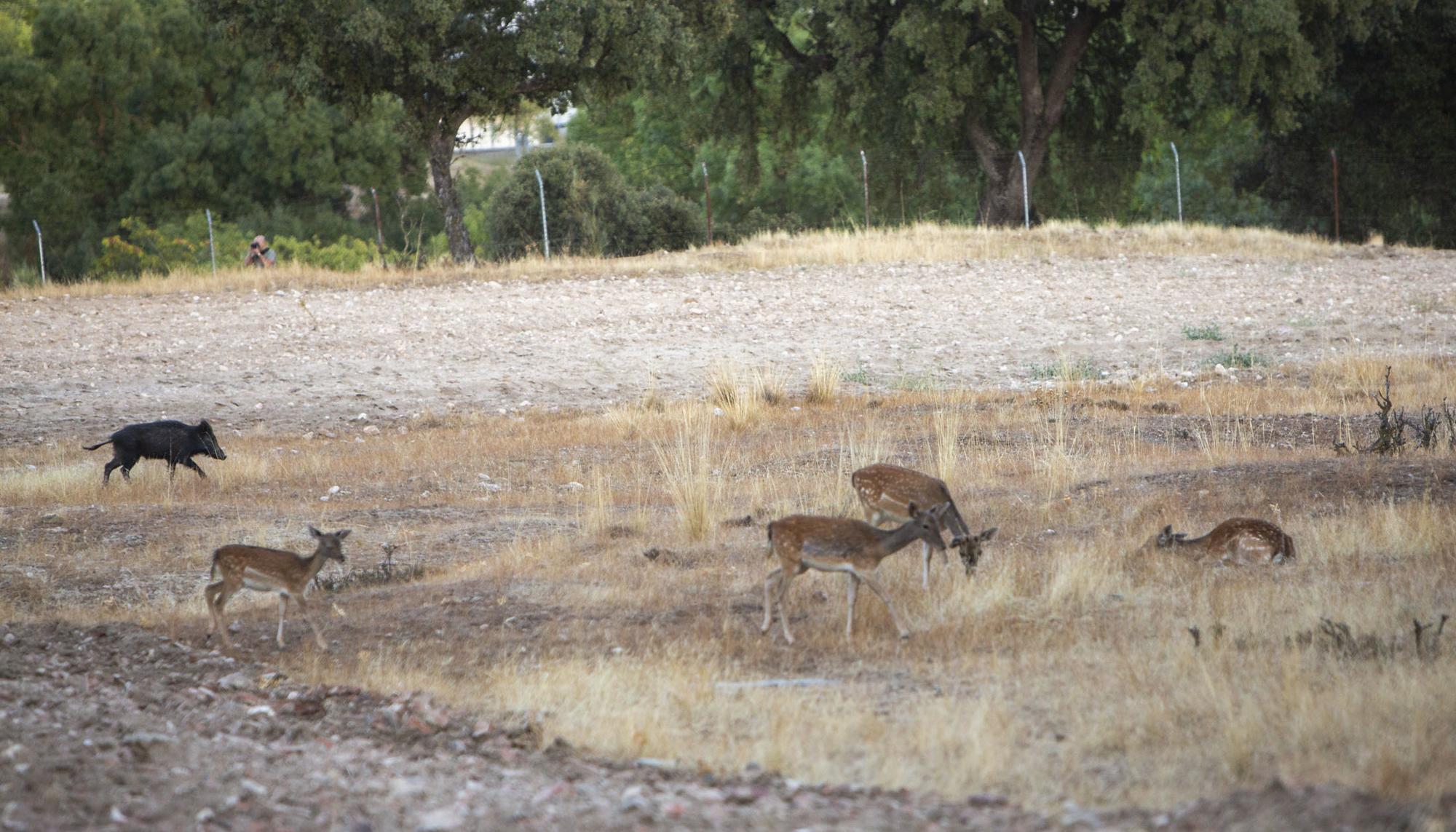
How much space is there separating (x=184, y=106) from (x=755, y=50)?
28204 millimetres

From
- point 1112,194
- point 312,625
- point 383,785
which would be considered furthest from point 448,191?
point 383,785

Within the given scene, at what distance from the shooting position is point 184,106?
193ft

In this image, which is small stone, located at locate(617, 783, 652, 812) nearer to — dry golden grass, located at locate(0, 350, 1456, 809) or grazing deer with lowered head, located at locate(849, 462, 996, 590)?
dry golden grass, located at locate(0, 350, 1456, 809)

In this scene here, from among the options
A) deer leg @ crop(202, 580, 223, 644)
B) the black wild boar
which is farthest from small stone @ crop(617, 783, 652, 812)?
the black wild boar

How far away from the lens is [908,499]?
9.81 m

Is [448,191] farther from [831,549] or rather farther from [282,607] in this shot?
[831,549]

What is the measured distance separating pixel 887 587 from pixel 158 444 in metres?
8.06

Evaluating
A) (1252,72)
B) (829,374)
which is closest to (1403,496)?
(829,374)

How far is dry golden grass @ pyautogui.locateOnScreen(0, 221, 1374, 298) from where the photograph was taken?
1120 inches

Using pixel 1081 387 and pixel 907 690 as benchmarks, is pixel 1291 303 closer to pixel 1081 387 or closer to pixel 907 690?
pixel 1081 387

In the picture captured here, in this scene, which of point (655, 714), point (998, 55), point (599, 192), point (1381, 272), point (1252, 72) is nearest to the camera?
point (655, 714)

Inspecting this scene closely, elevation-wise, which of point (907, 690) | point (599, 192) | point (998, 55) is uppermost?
point (998, 55)

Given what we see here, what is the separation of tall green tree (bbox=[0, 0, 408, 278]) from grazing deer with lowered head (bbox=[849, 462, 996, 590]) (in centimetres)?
4898

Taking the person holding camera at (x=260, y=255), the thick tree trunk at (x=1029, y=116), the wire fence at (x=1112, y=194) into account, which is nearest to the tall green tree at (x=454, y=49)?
the person holding camera at (x=260, y=255)
